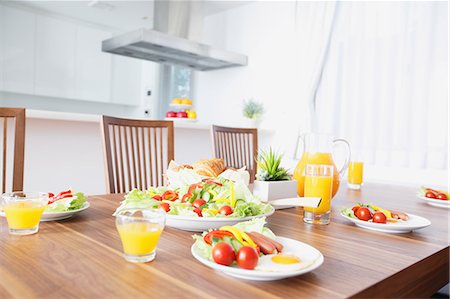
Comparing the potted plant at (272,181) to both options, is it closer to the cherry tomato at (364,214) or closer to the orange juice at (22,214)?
the cherry tomato at (364,214)

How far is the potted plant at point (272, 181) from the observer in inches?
44.8

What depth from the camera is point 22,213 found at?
734mm

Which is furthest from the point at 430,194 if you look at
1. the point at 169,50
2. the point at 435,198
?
the point at 169,50

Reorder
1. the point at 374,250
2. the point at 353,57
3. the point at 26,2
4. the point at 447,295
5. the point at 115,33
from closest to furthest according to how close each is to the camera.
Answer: the point at 374,250
the point at 447,295
the point at 353,57
the point at 26,2
the point at 115,33

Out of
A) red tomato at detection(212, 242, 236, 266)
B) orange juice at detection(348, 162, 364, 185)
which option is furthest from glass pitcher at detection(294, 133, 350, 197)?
→ red tomato at detection(212, 242, 236, 266)

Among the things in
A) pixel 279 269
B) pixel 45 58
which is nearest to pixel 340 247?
pixel 279 269

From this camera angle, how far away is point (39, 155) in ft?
7.97

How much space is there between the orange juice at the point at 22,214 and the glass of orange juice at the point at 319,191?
634mm

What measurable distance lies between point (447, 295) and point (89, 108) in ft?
17.5

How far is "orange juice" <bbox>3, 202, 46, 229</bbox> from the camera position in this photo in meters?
0.73

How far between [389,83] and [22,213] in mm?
2852

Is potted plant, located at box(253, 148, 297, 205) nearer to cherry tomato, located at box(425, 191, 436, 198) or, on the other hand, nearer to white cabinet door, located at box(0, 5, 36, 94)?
cherry tomato, located at box(425, 191, 436, 198)

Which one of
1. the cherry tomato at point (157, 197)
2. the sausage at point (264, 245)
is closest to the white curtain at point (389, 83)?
the cherry tomato at point (157, 197)

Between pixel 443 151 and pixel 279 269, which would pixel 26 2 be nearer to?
pixel 443 151
